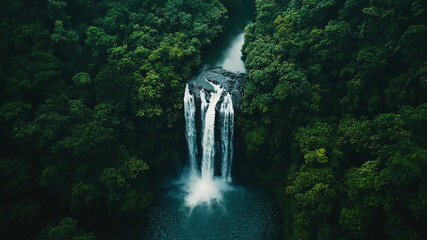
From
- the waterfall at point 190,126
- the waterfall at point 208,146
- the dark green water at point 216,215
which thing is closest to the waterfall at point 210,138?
the waterfall at point 208,146

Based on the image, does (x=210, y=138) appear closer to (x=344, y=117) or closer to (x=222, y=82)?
(x=222, y=82)

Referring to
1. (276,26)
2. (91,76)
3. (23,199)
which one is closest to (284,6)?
(276,26)

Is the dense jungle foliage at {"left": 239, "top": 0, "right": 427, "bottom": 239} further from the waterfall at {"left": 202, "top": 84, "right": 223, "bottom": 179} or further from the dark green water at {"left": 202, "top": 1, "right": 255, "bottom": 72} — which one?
the dark green water at {"left": 202, "top": 1, "right": 255, "bottom": 72}

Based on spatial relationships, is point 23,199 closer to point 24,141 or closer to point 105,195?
point 24,141

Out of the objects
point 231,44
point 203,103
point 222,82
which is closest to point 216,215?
point 203,103

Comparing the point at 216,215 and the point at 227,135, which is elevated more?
the point at 227,135

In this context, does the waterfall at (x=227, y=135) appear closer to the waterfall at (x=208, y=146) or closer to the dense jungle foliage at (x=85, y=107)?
the waterfall at (x=208, y=146)

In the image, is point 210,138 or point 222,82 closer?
point 210,138
